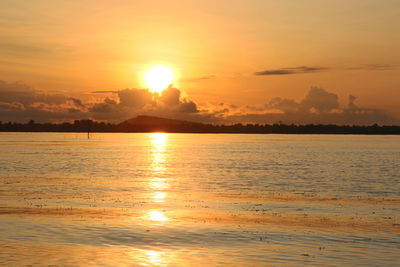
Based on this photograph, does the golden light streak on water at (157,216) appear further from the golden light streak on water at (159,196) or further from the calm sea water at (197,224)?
the golden light streak on water at (159,196)

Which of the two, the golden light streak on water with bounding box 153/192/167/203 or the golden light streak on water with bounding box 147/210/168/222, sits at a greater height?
the golden light streak on water with bounding box 147/210/168/222

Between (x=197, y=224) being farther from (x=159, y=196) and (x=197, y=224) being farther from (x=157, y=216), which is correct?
(x=159, y=196)

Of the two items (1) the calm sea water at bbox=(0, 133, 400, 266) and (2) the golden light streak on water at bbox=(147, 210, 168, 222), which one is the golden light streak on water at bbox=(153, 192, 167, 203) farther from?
(2) the golden light streak on water at bbox=(147, 210, 168, 222)

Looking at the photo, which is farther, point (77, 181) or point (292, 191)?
point (77, 181)

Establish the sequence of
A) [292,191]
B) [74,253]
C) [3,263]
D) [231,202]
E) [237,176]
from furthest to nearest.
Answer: [237,176]
[292,191]
[231,202]
[74,253]
[3,263]

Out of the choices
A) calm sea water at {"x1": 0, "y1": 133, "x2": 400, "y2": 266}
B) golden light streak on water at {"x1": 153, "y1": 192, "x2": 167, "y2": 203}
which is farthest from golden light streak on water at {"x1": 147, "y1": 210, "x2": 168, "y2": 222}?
golden light streak on water at {"x1": 153, "y1": 192, "x2": 167, "y2": 203}

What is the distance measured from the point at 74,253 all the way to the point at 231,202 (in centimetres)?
2185

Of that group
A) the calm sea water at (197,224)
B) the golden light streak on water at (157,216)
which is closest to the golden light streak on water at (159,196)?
the calm sea water at (197,224)

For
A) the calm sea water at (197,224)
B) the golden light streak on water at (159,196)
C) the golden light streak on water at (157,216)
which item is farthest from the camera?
the golden light streak on water at (159,196)

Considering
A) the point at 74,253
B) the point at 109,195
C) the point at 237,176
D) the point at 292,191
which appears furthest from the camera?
the point at 237,176

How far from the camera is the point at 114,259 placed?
2461 centimetres

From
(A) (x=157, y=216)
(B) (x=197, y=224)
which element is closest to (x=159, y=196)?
(A) (x=157, y=216)

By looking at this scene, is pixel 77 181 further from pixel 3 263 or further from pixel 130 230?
pixel 3 263

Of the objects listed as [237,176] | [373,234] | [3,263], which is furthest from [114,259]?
[237,176]
